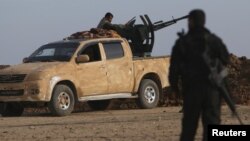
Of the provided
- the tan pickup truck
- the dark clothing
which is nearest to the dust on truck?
the tan pickup truck

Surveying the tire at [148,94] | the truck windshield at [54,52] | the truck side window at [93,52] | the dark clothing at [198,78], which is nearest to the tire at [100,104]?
the tire at [148,94]

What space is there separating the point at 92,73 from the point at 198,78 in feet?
32.7

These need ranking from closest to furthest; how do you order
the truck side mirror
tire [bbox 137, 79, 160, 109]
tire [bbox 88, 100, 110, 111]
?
the truck side mirror
tire [bbox 137, 79, 160, 109]
tire [bbox 88, 100, 110, 111]

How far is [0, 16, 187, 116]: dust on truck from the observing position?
57.5 feet

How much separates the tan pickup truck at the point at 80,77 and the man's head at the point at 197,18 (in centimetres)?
905

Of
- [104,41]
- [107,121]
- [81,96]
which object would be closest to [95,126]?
[107,121]

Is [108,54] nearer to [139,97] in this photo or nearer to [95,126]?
[139,97]

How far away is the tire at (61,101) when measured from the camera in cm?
1761

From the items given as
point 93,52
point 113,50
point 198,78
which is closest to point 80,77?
point 93,52

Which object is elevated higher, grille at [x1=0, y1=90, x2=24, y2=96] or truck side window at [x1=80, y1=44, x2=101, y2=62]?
truck side window at [x1=80, y1=44, x2=101, y2=62]

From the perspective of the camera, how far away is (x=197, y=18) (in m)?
8.70

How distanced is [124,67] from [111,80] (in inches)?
25.8

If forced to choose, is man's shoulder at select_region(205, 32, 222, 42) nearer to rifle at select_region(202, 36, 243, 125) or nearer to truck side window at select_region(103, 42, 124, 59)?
rifle at select_region(202, 36, 243, 125)

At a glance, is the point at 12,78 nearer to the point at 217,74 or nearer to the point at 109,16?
the point at 109,16
